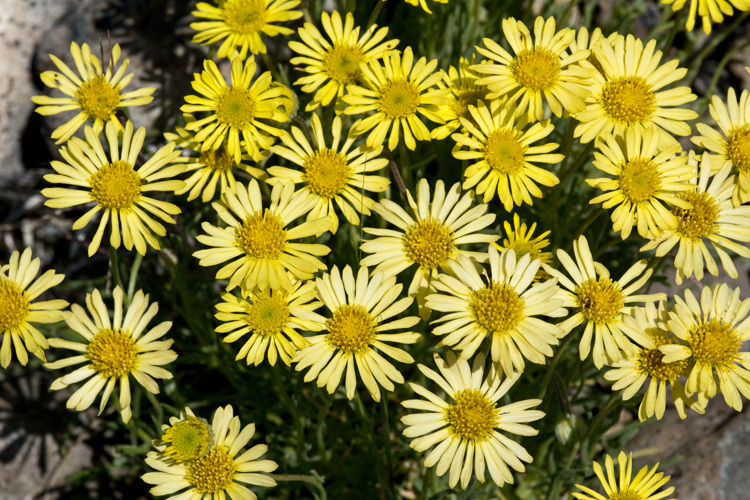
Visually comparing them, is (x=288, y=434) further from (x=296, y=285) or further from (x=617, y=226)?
(x=617, y=226)

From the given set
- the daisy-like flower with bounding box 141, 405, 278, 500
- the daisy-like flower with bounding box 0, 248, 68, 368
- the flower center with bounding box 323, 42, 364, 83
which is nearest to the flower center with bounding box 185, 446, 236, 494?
the daisy-like flower with bounding box 141, 405, 278, 500

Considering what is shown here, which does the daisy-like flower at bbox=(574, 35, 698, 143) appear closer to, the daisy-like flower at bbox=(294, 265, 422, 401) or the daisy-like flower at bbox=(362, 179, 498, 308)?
the daisy-like flower at bbox=(362, 179, 498, 308)

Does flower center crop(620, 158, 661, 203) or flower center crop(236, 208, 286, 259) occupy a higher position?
flower center crop(620, 158, 661, 203)

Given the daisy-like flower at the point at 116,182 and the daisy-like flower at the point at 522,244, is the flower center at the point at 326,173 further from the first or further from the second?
the daisy-like flower at the point at 522,244

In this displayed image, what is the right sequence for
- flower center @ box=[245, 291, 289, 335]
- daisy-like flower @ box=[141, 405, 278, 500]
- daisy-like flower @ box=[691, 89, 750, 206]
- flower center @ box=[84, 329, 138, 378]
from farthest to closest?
daisy-like flower @ box=[691, 89, 750, 206] → flower center @ box=[84, 329, 138, 378] → flower center @ box=[245, 291, 289, 335] → daisy-like flower @ box=[141, 405, 278, 500]

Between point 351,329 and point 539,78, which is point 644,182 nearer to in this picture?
point 539,78

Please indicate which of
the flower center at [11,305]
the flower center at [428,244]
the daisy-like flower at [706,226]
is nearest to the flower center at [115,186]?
the flower center at [11,305]

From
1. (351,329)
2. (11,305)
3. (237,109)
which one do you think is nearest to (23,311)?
(11,305)
